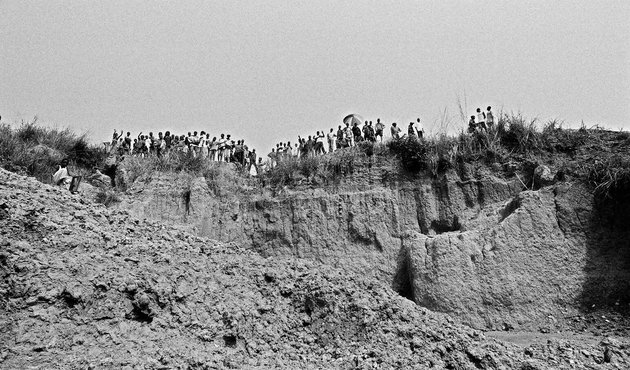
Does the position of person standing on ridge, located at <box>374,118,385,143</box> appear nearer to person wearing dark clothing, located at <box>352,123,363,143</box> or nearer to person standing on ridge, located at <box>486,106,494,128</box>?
person wearing dark clothing, located at <box>352,123,363,143</box>

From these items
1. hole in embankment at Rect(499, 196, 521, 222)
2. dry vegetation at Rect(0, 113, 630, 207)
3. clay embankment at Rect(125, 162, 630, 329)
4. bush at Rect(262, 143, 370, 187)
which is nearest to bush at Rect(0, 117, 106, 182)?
dry vegetation at Rect(0, 113, 630, 207)

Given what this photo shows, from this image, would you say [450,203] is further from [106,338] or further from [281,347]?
[106,338]

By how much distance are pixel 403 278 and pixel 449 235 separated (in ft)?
5.14

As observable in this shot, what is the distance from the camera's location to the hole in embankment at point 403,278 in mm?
11461

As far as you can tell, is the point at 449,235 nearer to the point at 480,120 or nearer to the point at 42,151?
the point at 480,120

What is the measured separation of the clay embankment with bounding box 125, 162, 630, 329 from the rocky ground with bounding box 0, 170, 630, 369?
284 cm

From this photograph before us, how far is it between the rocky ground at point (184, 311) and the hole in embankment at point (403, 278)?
13.0ft

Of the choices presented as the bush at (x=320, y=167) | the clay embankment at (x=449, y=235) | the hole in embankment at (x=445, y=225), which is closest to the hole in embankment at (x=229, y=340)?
the clay embankment at (x=449, y=235)

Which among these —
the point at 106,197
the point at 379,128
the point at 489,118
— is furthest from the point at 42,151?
the point at 489,118

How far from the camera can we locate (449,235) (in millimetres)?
11125

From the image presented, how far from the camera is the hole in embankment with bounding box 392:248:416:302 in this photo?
37.6ft

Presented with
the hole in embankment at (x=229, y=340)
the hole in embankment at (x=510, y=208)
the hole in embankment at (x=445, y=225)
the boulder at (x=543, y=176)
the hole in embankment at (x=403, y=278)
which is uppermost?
the boulder at (x=543, y=176)

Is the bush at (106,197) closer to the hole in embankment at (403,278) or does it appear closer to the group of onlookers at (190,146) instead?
the group of onlookers at (190,146)

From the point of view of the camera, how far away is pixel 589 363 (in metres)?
7.46
